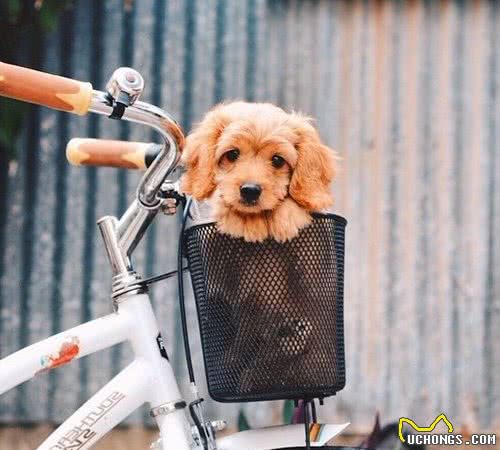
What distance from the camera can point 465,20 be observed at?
489cm

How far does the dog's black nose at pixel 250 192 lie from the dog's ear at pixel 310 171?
101 millimetres

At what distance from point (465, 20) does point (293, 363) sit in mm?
3333

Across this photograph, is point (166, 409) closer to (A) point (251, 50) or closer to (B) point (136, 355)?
(B) point (136, 355)

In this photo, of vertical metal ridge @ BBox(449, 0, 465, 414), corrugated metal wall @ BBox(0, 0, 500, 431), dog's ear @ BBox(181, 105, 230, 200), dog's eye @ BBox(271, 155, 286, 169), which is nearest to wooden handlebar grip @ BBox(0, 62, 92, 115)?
dog's ear @ BBox(181, 105, 230, 200)

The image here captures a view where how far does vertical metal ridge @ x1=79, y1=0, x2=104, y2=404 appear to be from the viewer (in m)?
4.82

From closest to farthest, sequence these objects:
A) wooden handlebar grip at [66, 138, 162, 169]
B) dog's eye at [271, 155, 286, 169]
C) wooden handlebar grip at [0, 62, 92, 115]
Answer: wooden handlebar grip at [0, 62, 92, 115] → dog's eye at [271, 155, 286, 169] → wooden handlebar grip at [66, 138, 162, 169]

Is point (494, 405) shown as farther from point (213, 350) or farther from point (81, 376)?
point (213, 350)

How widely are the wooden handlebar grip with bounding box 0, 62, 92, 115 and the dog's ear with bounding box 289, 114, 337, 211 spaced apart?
49 centimetres

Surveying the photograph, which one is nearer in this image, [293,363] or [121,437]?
[293,363]

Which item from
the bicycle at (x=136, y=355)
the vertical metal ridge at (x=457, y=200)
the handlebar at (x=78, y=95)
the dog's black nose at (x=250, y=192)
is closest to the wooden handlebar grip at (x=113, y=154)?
the bicycle at (x=136, y=355)

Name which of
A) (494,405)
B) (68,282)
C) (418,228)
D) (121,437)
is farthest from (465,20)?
(121,437)

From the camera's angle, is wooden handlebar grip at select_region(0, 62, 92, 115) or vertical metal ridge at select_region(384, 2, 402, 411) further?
vertical metal ridge at select_region(384, 2, 402, 411)

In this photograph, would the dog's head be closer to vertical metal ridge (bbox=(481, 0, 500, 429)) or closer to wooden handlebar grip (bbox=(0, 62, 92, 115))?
wooden handlebar grip (bbox=(0, 62, 92, 115))

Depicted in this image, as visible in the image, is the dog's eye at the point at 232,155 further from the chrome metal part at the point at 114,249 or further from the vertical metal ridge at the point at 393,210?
the vertical metal ridge at the point at 393,210
